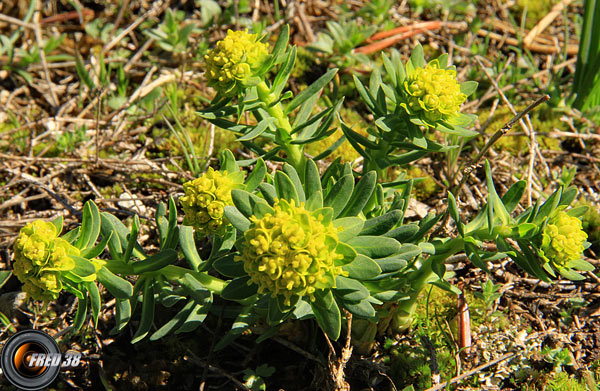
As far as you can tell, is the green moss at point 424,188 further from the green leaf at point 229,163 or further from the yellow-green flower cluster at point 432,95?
the green leaf at point 229,163

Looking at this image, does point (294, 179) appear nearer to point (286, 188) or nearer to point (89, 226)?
point (286, 188)

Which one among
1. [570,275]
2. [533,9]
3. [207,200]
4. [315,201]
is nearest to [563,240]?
[570,275]

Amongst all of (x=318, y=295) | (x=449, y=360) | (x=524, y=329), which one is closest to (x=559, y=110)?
(x=524, y=329)

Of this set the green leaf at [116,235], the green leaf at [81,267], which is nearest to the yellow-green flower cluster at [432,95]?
the green leaf at [116,235]

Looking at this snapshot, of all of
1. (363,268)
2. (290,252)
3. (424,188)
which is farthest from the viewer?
(424,188)

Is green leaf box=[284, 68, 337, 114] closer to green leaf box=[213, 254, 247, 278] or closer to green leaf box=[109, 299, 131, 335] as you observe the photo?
green leaf box=[213, 254, 247, 278]

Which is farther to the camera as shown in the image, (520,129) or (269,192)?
(520,129)

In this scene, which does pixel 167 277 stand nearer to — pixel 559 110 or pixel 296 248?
pixel 296 248
